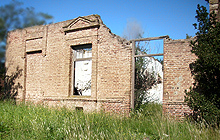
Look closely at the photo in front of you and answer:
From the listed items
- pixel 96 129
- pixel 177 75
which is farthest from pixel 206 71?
pixel 96 129

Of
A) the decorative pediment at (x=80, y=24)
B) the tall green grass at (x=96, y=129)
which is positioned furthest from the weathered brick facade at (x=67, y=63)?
the tall green grass at (x=96, y=129)

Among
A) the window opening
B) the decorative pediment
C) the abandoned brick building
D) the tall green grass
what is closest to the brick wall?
the abandoned brick building

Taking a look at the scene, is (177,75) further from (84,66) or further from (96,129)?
(84,66)

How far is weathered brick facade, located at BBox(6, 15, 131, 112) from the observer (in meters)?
10.7

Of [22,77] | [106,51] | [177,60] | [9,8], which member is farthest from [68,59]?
[9,8]

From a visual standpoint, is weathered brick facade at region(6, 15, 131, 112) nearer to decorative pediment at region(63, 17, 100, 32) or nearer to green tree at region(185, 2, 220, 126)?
decorative pediment at region(63, 17, 100, 32)

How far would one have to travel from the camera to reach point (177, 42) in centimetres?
955

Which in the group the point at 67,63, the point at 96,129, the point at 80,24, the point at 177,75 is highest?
the point at 80,24

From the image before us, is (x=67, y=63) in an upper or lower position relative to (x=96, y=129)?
upper

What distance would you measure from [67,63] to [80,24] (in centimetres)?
223

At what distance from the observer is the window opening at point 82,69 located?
39.5ft

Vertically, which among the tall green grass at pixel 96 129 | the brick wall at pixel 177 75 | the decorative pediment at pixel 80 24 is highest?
the decorative pediment at pixel 80 24

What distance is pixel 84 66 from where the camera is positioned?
1217 cm

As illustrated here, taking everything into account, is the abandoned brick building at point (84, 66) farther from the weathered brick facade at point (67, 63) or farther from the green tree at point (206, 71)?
the green tree at point (206, 71)
